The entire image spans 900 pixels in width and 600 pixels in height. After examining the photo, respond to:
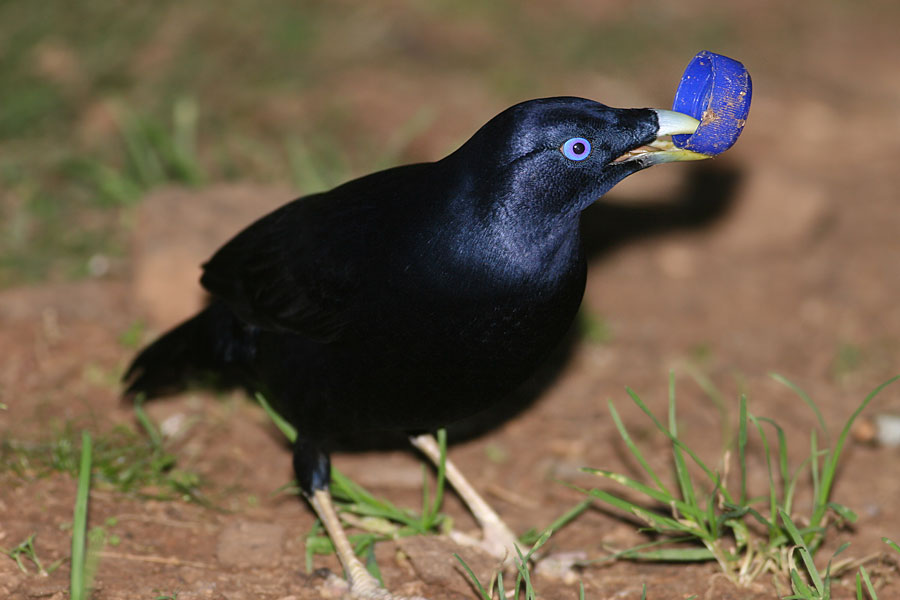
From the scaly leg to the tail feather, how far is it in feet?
2.43

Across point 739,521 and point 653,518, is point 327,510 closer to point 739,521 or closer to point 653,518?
point 653,518

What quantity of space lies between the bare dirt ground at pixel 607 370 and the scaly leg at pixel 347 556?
0.43ft

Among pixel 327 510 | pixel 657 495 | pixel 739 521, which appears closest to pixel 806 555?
pixel 739 521

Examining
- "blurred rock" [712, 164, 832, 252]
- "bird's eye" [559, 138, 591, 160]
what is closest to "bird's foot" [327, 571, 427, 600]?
"bird's eye" [559, 138, 591, 160]

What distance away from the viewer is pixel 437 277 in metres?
3.50

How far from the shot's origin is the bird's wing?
3.80 metres

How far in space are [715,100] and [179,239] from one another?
3.00m

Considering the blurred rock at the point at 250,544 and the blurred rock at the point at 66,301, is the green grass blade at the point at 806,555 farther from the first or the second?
the blurred rock at the point at 66,301

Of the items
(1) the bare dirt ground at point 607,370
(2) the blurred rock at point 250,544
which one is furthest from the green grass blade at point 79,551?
(2) the blurred rock at point 250,544

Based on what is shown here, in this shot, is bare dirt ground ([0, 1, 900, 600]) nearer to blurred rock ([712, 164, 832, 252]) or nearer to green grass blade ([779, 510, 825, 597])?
blurred rock ([712, 164, 832, 252])

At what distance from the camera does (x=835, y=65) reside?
333 inches

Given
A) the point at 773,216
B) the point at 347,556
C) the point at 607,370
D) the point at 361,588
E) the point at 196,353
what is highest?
the point at 773,216

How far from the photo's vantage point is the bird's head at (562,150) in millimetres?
3414

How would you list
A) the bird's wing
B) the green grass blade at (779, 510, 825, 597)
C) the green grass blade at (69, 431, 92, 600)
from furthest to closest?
the bird's wing, the green grass blade at (779, 510, 825, 597), the green grass blade at (69, 431, 92, 600)
